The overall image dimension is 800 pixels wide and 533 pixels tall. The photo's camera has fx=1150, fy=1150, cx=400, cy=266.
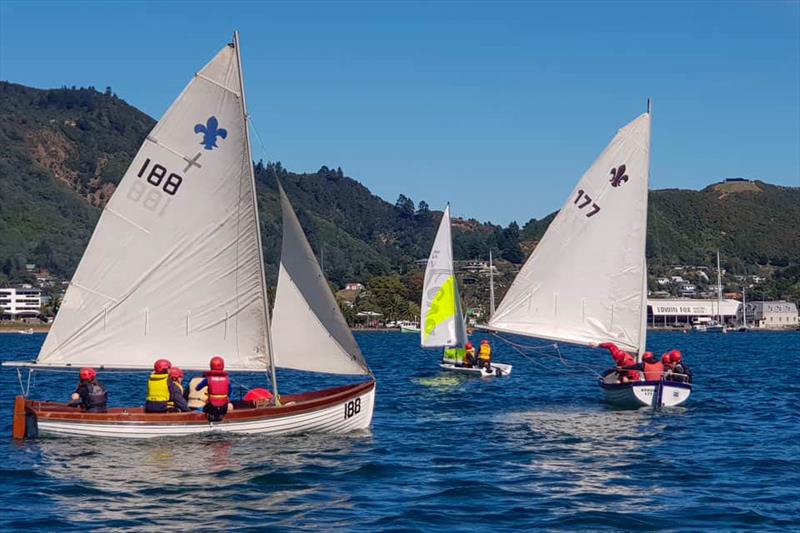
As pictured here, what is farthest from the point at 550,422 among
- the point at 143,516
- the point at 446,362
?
the point at 446,362

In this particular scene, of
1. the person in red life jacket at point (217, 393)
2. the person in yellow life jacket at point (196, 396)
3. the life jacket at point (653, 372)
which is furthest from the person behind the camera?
the life jacket at point (653, 372)

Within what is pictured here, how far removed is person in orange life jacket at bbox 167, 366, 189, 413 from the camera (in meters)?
28.0

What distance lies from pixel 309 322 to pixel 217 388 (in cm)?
316

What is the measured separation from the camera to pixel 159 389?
1095 inches

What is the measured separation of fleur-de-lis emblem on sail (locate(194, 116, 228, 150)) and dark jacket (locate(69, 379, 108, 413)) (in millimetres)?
6539

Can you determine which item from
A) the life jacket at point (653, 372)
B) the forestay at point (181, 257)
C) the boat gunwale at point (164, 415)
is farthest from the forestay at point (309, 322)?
the life jacket at point (653, 372)

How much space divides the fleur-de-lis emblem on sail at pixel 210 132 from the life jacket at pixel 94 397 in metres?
6.53

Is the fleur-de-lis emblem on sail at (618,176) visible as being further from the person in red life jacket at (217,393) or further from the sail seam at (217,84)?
the person in red life jacket at (217,393)

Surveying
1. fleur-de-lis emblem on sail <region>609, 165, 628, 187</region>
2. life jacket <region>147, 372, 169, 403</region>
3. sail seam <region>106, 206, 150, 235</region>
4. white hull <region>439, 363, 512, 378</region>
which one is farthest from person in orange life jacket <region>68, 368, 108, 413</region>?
white hull <region>439, 363, 512, 378</region>

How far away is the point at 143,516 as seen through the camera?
66.6 ft

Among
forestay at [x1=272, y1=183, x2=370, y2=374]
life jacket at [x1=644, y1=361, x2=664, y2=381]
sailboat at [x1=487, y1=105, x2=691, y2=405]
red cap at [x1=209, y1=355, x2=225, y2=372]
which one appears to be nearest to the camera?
red cap at [x1=209, y1=355, x2=225, y2=372]

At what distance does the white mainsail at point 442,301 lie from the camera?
61.3 metres

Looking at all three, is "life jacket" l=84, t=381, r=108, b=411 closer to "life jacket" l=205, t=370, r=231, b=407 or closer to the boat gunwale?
the boat gunwale

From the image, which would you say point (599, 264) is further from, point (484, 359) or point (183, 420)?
point (183, 420)
